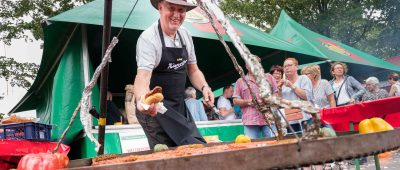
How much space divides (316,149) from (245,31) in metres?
6.92

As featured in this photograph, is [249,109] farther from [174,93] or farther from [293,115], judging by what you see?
[174,93]

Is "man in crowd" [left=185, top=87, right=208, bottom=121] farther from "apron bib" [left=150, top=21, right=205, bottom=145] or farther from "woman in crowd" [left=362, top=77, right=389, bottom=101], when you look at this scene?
"apron bib" [left=150, top=21, right=205, bottom=145]

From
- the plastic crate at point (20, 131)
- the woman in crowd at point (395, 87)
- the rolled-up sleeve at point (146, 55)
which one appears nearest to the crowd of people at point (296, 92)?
the woman in crowd at point (395, 87)

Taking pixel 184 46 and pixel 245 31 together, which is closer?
pixel 184 46

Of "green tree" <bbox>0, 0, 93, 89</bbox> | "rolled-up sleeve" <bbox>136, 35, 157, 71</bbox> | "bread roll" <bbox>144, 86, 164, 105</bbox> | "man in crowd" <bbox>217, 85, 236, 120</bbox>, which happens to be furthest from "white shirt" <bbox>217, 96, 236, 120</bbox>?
"green tree" <bbox>0, 0, 93, 89</bbox>

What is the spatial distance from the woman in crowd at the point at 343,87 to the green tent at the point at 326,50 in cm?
204

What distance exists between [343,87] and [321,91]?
29.6 inches

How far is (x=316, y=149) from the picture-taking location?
139 centimetres

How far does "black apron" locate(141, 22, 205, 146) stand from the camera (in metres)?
2.92

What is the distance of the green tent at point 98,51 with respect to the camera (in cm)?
613

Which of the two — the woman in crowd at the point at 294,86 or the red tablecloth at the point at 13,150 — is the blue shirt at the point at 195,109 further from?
the red tablecloth at the point at 13,150

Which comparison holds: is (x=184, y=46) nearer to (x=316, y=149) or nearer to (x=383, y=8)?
(x=316, y=149)

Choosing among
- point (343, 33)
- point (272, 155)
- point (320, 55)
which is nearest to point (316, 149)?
point (272, 155)

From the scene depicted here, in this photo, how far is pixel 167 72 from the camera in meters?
3.03
